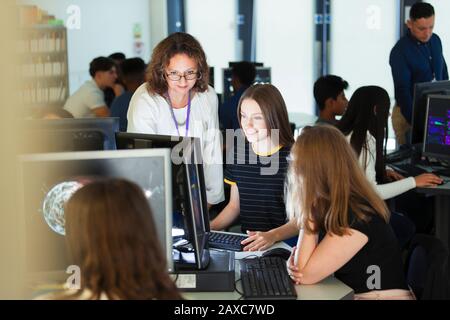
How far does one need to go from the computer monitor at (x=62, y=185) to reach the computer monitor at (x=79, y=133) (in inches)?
17.5

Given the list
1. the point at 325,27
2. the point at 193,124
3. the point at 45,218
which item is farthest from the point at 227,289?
the point at 325,27

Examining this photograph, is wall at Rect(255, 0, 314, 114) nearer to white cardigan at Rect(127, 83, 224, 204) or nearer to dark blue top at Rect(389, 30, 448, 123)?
dark blue top at Rect(389, 30, 448, 123)

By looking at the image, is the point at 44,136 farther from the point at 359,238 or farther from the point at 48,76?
the point at 48,76

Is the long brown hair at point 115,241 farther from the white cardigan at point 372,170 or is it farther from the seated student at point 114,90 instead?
the seated student at point 114,90

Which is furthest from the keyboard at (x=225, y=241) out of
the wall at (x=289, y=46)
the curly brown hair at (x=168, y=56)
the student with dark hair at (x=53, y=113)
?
the wall at (x=289, y=46)

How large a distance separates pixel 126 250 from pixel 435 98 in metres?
3.14

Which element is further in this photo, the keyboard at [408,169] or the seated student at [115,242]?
the keyboard at [408,169]

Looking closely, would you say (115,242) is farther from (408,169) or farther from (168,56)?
(408,169)

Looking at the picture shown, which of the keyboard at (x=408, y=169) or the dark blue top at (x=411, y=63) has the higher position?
the dark blue top at (x=411, y=63)

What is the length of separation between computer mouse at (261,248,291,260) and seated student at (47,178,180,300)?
103cm

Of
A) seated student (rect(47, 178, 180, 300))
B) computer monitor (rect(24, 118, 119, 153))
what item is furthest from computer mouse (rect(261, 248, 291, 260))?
seated student (rect(47, 178, 180, 300))

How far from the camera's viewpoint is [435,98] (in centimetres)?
440

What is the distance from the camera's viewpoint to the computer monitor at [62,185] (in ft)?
7.10

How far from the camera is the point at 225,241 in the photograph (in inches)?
115
